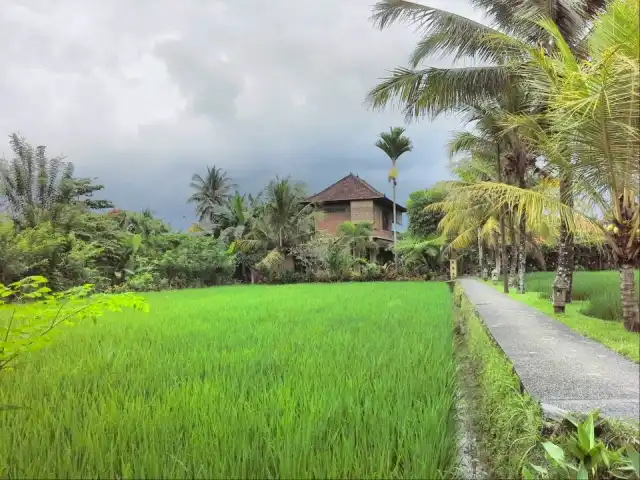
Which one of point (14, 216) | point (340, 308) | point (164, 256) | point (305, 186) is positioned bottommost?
point (340, 308)

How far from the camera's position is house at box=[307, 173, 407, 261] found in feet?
80.8

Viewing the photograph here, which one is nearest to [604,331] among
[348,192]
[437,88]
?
[437,88]

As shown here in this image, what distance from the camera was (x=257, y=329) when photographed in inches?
204

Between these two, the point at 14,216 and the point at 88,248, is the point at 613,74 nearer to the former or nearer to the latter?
the point at 88,248

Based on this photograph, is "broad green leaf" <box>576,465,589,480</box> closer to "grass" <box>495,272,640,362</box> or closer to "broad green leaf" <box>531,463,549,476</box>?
"broad green leaf" <box>531,463,549,476</box>

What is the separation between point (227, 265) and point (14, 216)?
8.80 m

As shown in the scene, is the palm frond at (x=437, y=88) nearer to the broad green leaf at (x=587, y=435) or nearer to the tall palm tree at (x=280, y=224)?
the broad green leaf at (x=587, y=435)

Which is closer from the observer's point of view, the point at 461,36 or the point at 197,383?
the point at 197,383

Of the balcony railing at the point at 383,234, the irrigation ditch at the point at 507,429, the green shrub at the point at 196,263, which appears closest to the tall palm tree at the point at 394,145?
the balcony railing at the point at 383,234

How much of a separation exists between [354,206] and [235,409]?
22920 mm

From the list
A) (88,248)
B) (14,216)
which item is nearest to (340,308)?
(88,248)

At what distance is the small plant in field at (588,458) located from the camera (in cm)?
99

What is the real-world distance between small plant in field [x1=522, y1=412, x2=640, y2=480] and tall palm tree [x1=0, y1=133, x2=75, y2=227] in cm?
1382

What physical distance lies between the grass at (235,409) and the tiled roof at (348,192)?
20820 millimetres
